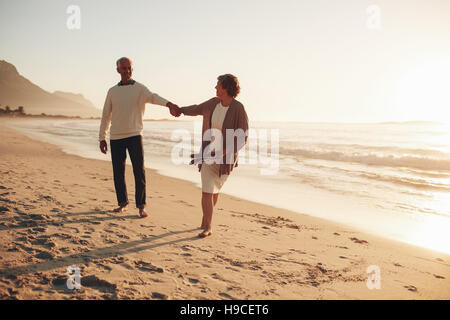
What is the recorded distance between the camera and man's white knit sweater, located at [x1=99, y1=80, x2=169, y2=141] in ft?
15.1

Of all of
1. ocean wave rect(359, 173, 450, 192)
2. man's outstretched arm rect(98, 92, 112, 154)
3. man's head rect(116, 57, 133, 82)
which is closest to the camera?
man's head rect(116, 57, 133, 82)

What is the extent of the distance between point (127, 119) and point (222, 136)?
1572 millimetres

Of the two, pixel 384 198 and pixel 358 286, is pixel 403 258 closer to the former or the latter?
pixel 358 286

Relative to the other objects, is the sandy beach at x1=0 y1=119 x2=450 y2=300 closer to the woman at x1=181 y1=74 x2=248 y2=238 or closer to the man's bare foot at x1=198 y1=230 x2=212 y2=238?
the man's bare foot at x1=198 y1=230 x2=212 y2=238

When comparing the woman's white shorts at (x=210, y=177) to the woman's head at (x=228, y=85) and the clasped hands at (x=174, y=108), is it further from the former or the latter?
the clasped hands at (x=174, y=108)

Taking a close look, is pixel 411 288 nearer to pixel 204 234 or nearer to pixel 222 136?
pixel 204 234

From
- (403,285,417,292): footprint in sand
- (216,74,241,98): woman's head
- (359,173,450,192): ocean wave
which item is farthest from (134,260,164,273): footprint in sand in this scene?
(359,173,450,192): ocean wave

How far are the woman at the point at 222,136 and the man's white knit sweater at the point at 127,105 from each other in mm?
1075

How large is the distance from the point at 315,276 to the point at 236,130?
2.01 metres

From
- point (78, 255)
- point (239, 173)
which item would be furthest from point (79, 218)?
point (239, 173)

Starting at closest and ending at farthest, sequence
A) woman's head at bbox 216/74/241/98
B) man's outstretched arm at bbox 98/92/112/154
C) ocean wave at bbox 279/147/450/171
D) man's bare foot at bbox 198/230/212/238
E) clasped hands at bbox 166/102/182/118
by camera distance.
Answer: woman's head at bbox 216/74/241/98
man's bare foot at bbox 198/230/212/238
man's outstretched arm at bbox 98/92/112/154
clasped hands at bbox 166/102/182/118
ocean wave at bbox 279/147/450/171

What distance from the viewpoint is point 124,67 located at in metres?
4.55

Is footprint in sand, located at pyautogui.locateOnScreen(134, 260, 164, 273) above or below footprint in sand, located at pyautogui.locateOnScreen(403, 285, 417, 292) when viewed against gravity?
above
